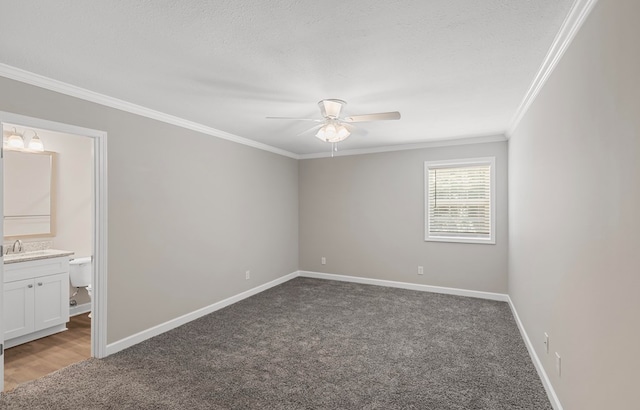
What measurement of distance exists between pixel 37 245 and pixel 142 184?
190cm

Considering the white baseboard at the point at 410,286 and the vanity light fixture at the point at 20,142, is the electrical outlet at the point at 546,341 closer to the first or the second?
the white baseboard at the point at 410,286

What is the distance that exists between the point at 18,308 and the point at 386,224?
4889 millimetres

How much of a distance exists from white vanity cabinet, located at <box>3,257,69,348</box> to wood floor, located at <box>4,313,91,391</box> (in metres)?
0.13

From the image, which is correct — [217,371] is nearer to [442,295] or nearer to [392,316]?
[392,316]

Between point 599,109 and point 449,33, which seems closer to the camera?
point 599,109

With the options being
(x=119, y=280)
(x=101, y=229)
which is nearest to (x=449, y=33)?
(x=101, y=229)

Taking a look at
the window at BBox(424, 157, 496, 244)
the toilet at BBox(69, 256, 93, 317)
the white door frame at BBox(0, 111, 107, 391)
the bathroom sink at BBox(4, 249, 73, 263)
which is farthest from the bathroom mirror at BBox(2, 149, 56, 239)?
the window at BBox(424, 157, 496, 244)

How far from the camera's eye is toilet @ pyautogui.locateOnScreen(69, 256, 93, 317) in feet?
13.5

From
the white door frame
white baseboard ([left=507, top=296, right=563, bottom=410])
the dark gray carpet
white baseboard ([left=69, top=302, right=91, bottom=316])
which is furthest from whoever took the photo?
white baseboard ([left=69, top=302, right=91, bottom=316])

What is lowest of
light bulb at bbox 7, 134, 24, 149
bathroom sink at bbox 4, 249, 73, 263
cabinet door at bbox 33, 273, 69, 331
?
cabinet door at bbox 33, 273, 69, 331

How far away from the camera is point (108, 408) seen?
2232mm

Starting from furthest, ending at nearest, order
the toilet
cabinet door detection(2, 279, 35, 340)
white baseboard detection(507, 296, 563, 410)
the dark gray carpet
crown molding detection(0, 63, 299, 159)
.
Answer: the toilet
cabinet door detection(2, 279, 35, 340)
crown molding detection(0, 63, 299, 159)
the dark gray carpet
white baseboard detection(507, 296, 563, 410)

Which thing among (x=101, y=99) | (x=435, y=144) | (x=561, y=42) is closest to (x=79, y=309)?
(x=101, y=99)

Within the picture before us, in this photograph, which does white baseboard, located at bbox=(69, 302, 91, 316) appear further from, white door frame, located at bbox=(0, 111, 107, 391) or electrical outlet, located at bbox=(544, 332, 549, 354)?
electrical outlet, located at bbox=(544, 332, 549, 354)
